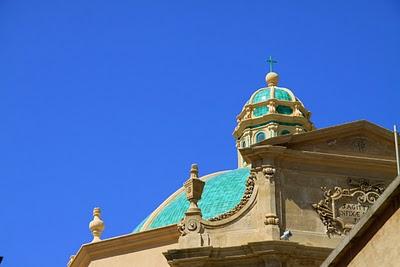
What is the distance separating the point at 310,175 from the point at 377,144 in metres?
2.17

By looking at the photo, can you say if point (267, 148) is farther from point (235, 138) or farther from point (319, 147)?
point (235, 138)

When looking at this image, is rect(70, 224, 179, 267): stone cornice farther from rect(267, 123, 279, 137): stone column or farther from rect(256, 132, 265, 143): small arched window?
rect(256, 132, 265, 143): small arched window

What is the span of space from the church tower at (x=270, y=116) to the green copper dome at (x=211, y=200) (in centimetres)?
A: 497

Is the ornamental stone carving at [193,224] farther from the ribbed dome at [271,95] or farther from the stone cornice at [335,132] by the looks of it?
the ribbed dome at [271,95]

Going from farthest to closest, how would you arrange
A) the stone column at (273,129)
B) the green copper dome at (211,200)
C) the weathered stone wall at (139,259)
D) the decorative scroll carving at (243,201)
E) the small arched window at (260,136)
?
1. the small arched window at (260,136)
2. the stone column at (273,129)
3. the green copper dome at (211,200)
4. the weathered stone wall at (139,259)
5. the decorative scroll carving at (243,201)

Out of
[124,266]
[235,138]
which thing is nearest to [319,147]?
[124,266]

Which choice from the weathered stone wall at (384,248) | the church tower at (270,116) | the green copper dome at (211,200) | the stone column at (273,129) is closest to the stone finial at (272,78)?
the church tower at (270,116)

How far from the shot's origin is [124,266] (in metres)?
29.6

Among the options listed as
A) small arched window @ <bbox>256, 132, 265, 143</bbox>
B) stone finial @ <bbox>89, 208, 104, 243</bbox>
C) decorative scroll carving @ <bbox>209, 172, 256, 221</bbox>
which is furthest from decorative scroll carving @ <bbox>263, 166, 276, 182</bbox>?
small arched window @ <bbox>256, 132, 265, 143</bbox>

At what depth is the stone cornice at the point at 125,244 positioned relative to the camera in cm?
2878

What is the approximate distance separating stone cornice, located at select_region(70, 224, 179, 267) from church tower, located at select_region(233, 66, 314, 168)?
9.82 metres

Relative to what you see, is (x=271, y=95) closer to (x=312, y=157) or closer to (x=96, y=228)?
(x=96, y=228)

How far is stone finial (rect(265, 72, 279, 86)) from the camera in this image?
40.7m

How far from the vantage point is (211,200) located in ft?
105
